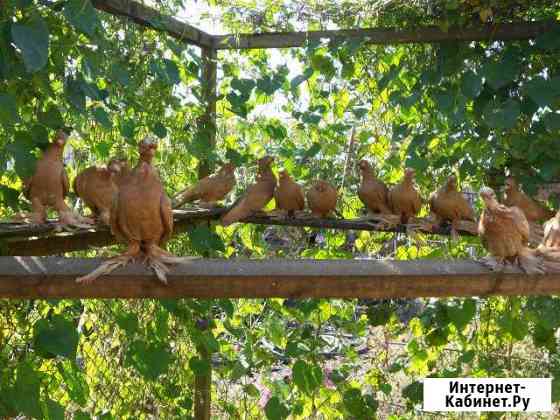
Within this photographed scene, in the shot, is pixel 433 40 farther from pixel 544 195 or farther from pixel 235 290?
pixel 235 290

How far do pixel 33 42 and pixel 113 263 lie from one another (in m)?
0.48

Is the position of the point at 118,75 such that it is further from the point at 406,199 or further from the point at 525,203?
the point at 525,203

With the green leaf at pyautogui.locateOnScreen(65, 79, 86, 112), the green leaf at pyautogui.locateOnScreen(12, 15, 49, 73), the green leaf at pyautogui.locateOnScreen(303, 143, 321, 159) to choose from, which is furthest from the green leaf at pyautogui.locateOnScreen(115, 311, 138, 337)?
the green leaf at pyautogui.locateOnScreen(303, 143, 321, 159)

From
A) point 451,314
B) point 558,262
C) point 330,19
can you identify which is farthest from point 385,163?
A: point 558,262

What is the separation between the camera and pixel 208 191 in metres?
2.66

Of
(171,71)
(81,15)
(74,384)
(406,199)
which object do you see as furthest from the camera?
(406,199)

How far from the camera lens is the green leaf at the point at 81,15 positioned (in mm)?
1462

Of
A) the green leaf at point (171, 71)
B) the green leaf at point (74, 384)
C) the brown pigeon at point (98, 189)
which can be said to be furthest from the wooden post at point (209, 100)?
the green leaf at point (74, 384)

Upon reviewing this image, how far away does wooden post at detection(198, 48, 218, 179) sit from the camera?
2932mm

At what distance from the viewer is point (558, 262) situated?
1.55 metres

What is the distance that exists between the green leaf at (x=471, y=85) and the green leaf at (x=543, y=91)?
24 centimetres

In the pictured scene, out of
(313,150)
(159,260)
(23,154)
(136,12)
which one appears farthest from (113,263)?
(313,150)

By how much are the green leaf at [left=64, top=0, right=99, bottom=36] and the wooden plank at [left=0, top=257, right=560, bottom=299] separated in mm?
521

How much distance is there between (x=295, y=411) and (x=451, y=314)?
747mm
